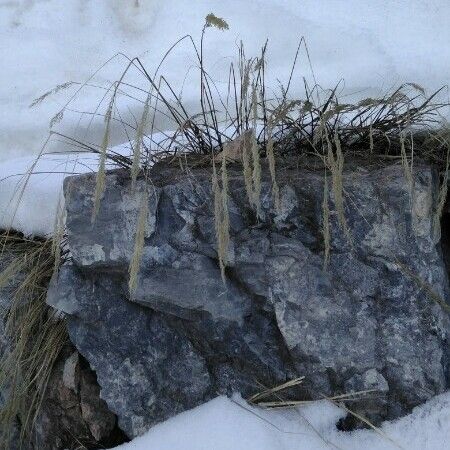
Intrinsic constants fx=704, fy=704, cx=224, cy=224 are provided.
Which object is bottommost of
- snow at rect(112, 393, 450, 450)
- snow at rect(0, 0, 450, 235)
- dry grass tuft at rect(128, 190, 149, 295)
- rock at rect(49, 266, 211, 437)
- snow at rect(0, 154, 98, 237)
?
snow at rect(112, 393, 450, 450)

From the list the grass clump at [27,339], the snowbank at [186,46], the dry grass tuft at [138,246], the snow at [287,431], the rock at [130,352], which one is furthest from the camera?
the snowbank at [186,46]

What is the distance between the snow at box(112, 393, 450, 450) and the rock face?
0.03 m

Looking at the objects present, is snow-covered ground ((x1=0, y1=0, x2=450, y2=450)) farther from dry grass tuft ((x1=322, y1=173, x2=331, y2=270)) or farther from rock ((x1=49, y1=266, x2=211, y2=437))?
dry grass tuft ((x1=322, y1=173, x2=331, y2=270))

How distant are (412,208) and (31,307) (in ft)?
3.14

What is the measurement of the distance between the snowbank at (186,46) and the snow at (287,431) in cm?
90

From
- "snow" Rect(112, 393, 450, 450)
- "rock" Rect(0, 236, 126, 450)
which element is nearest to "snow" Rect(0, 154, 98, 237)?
"rock" Rect(0, 236, 126, 450)

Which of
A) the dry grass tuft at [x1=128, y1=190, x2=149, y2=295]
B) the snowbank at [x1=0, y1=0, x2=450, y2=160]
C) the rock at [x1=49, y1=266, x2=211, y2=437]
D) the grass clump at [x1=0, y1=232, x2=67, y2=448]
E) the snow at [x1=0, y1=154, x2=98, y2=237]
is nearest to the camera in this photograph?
the dry grass tuft at [x1=128, y1=190, x2=149, y2=295]

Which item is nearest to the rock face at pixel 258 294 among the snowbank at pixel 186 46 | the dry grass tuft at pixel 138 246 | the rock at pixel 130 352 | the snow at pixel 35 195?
the rock at pixel 130 352

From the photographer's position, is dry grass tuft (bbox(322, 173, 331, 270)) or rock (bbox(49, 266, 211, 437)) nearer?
dry grass tuft (bbox(322, 173, 331, 270))

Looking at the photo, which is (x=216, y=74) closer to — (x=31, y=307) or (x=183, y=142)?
(x=183, y=142)

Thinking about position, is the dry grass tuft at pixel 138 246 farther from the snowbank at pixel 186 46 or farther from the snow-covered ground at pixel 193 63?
the snowbank at pixel 186 46

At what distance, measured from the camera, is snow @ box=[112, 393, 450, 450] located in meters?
1.41

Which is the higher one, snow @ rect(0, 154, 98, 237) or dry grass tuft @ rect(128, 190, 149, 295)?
snow @ rect(0, 154, 98, 237)

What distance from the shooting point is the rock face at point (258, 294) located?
4.80 feet
